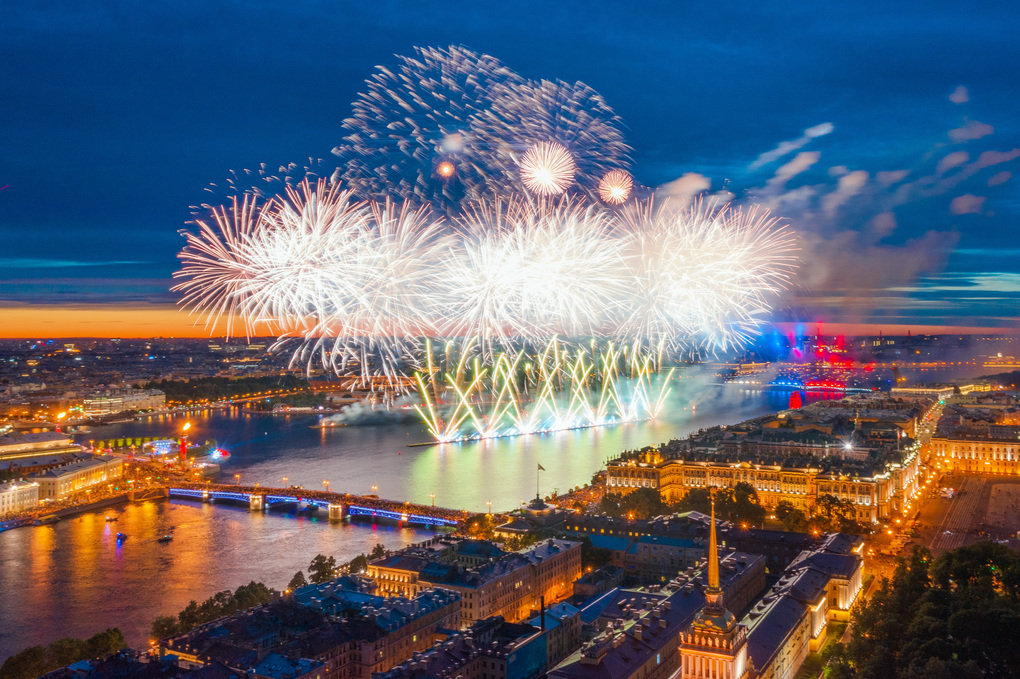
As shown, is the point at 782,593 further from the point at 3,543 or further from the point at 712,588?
the point at 3,543

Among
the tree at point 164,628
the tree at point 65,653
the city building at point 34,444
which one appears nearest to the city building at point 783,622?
the tree at point 164,628

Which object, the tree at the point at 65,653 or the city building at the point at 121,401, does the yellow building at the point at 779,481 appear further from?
the city building at the point at 121,401

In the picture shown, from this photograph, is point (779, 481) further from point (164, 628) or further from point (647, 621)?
point (164, 628)

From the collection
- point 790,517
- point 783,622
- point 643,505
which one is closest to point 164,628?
point 783,622

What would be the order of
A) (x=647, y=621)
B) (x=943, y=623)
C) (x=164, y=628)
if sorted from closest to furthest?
(x=943, y=623), (x=647, y=621), (x=164, y=628)

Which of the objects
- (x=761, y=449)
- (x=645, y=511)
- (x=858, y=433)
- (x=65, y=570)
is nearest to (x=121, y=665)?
(x=65, y=570)

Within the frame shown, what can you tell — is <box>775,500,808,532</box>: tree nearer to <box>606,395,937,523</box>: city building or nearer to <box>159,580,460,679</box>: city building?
<box>606,395,937,523</box>: city building
